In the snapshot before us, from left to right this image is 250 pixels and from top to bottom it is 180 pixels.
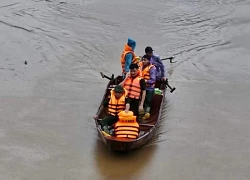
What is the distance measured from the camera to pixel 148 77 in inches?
479

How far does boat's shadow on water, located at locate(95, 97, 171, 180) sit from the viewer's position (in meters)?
10.3

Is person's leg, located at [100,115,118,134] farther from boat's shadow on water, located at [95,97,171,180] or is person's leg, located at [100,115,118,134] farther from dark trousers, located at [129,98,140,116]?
dark trousers, located at [129,98,140,116]

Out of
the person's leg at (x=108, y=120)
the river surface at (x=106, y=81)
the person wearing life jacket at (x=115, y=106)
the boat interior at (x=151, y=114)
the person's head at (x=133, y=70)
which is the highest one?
the person's head at (x=133, y=70)

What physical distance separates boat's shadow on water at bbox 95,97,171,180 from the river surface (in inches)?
0.9

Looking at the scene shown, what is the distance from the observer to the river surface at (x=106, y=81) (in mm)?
10648

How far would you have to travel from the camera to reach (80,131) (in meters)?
11.9

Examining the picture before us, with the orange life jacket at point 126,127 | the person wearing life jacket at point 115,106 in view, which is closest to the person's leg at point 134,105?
the person wearing life jacket at point 115,106

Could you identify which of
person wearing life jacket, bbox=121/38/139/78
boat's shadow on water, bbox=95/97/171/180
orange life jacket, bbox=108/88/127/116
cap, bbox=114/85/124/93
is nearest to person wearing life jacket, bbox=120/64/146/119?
orange life jacket, bbox=108/88/127/116

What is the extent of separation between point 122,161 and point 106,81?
4.71 meters

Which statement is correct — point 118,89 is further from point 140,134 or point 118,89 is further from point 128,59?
point 128,59

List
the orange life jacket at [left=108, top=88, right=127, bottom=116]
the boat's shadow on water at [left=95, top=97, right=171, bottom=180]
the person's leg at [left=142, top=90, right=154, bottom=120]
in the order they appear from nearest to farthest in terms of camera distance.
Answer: the boat's shadow on water at [left=95, top=97, right=171, bottom=180] → the orange life jacket at [left=108, top=88, right=127, bottom=116] → the person's leg at [left=142, top=90, right=154, bottom=120]

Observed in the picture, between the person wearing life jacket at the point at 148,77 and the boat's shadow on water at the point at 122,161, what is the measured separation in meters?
0.98

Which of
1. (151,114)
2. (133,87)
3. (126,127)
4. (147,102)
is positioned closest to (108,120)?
(126,127)

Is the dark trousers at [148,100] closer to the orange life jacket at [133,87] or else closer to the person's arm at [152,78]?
the person's arm at [152,78]
